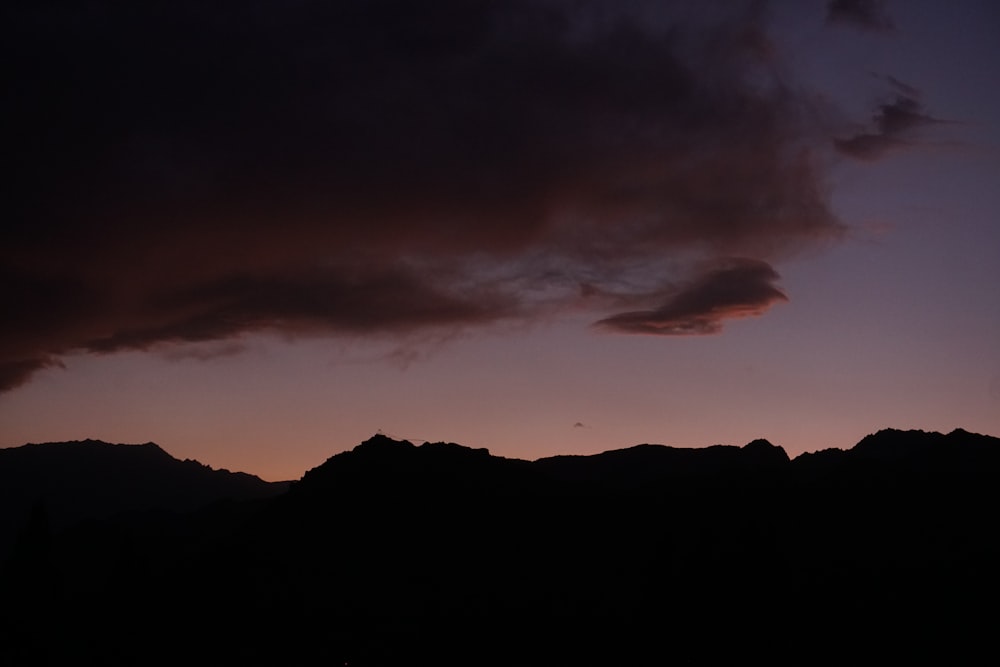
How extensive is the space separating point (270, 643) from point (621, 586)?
49780 millimetres

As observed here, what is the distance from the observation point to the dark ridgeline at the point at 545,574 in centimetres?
10538

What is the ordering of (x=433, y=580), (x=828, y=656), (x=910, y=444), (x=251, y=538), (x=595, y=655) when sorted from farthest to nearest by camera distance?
(x=910, y=444) < (x=251, y=538) < (x=433, y=580) < (x=595, y=655) < (x=828, y=656)

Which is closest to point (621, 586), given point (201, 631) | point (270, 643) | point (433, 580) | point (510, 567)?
point (510, 567)

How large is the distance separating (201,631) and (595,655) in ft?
168

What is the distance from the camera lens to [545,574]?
429ft

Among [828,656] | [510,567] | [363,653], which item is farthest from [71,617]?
[828,656]

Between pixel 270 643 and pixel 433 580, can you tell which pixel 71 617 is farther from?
pixel 433 580

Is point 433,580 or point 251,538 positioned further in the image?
point 251,538

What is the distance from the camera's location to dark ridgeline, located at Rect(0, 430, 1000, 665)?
4149 inches

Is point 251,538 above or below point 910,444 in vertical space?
below

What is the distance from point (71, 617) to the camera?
119062mm

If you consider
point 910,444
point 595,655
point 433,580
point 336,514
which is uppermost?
point 910,444

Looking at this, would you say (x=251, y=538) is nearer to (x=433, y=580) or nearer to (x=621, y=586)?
(x=433, y=580)

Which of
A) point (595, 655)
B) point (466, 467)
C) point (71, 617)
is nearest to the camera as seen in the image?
point (595, 655)
